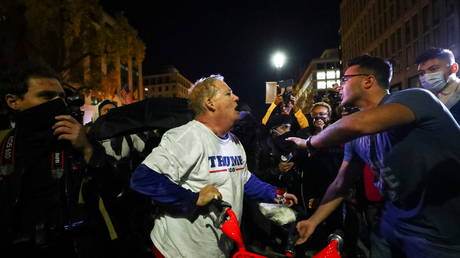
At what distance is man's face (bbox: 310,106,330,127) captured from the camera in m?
5.47

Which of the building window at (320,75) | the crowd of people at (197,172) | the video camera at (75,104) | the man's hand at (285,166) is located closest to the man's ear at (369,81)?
the crowd of people at (197,172)

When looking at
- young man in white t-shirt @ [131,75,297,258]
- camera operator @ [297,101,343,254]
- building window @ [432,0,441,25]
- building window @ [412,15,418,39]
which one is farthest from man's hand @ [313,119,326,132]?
building window @ [412,15,418,39]

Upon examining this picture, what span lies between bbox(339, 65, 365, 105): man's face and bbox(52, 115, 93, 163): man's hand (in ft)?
7.74

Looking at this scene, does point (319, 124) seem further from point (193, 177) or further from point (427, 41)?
point (427, 41)

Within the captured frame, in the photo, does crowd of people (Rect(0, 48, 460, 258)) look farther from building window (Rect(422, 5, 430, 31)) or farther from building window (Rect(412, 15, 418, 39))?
building window (Rect(412, 15, 418, 39))

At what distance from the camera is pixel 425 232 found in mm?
2127

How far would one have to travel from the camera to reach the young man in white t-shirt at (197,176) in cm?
200

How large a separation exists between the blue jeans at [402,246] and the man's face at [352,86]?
120 centimetres

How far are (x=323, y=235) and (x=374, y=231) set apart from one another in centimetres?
138

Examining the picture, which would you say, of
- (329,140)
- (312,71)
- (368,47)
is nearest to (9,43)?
(329,140)

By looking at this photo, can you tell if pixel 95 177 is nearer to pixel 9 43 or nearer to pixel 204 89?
pixel 204 89

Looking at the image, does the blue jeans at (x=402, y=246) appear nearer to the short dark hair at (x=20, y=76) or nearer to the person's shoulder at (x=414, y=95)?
the person's shoulder at (x=414, y=95)

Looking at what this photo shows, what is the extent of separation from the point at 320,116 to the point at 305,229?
324cm

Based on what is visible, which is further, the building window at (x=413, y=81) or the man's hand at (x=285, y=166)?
the building window at (x=413, y=81)
